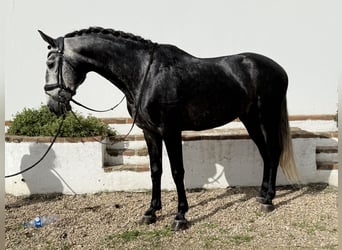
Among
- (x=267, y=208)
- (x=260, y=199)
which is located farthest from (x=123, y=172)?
(x=267, y=208)

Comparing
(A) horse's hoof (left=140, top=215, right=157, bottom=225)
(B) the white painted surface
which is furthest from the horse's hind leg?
(A) horse's hoof (left=140, top=215, right=157, bottom=225)

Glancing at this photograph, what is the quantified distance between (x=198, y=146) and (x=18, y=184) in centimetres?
258

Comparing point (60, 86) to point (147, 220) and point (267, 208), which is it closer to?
point (147, 220)

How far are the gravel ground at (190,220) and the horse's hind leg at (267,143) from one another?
176 mm

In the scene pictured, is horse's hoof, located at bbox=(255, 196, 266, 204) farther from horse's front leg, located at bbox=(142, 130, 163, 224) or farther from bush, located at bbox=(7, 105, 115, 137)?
bush, located at bbox=(7, 105, 115, 137)

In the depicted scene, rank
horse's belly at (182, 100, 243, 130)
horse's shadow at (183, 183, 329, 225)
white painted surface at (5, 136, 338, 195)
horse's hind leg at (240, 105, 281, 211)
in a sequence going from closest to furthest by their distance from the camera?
horse's belly at (182, 100, 243, 130)
horse's hind leg at (240, 105, 281, 211)
horse's shadow at (183, 183, 329, 225)
white painted surface at (5, 136, 338, 195)

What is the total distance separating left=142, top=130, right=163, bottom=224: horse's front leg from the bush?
1.45 m

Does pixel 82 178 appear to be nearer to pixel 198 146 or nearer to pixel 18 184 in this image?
pixel 18 184

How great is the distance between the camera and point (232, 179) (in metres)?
4.82

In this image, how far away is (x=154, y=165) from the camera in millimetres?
3727

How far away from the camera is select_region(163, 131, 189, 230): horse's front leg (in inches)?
131

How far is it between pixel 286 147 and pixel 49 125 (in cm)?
323

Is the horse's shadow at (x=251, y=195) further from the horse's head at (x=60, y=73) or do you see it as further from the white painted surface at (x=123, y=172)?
the horse's head at (x=60, y=73)

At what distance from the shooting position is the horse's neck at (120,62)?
3277 mm
